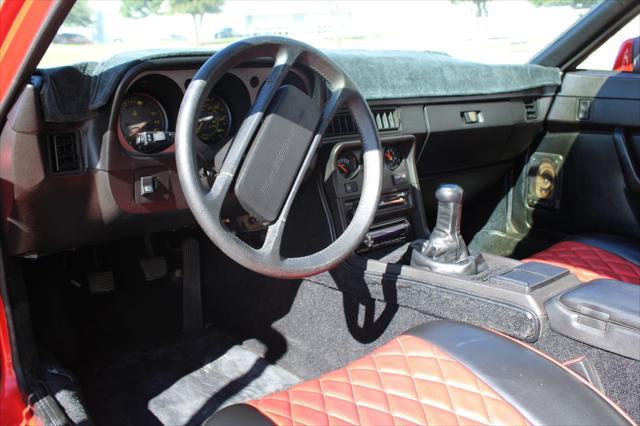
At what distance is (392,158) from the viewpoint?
7.88 feet

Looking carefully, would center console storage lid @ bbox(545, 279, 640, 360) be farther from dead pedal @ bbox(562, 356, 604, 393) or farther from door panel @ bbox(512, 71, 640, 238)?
door panel @ bbox(512, 71, 640, 238)

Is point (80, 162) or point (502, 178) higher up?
point (80, 162)

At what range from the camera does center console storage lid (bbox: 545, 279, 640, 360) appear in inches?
62.5

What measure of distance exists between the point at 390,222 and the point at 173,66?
101 centimetres

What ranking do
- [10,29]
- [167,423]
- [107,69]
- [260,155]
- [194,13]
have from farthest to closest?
[167,423], [194,13], [107,69], [260,155], [10,29]

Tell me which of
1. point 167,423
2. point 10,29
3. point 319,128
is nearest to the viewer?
point 10,29

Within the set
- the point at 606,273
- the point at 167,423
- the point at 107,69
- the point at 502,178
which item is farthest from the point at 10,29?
the point at 502,178

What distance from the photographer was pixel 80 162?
1.68 m

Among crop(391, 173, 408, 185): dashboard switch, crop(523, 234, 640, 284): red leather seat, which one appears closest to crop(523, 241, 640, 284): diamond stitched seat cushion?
crop(523, 234, 640, 284): red leather seat

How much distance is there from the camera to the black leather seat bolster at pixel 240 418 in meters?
1.17

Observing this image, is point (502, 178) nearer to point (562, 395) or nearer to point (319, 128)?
point (319, 128)

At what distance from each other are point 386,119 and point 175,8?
3.11 feet

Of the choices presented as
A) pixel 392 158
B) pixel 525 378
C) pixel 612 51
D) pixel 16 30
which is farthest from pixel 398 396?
pixel 612 51

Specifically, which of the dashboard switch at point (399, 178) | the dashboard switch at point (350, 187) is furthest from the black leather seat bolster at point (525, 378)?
the dashboard switch at point (399, 178)
